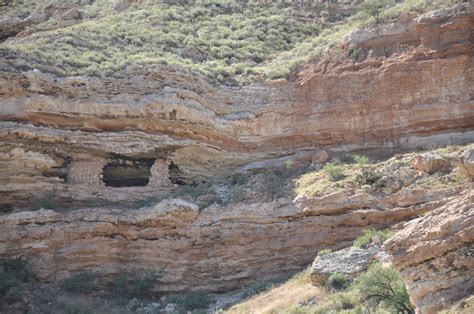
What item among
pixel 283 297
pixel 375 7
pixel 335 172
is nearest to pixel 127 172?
pixel 335 172

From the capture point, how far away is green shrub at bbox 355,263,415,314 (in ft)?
33.1

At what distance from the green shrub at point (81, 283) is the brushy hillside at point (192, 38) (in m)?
7.19

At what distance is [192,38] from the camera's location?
27453 mm

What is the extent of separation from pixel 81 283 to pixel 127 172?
4754mm

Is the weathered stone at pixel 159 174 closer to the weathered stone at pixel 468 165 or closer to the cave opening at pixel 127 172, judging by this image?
the cave opening at pixel 127 172

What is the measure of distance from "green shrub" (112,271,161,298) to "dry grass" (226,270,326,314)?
12.3 ft

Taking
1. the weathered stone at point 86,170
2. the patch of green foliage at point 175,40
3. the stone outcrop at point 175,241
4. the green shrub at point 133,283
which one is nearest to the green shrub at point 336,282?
the stone outcrop at point 175,241

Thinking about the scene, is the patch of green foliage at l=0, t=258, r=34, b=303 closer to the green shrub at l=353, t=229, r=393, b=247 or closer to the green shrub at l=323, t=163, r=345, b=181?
the green shrub at l=323, t=163, r=345, b=181

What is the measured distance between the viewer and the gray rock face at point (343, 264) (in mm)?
14047

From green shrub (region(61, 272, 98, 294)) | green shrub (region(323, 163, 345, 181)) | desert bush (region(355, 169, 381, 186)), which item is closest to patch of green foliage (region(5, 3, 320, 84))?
green shrub (region(323, 163, 345, 181))

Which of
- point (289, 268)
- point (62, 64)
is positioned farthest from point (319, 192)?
point (62, 64)

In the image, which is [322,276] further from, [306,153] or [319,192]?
[306,153]

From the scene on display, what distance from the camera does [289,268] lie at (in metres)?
17.5

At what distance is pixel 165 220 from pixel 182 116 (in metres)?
3.94
